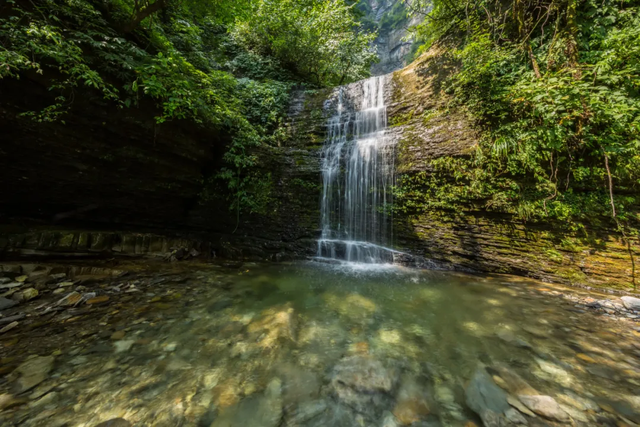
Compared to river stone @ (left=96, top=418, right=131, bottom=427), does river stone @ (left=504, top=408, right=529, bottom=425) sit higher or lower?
lower

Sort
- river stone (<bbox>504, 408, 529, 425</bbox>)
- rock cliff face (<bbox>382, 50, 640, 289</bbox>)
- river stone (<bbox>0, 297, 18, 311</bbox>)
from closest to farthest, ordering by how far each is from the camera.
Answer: river stone (<bbox>504, 408, 529, 425</bbox>) → river stone (<bbox>0, 297, 18, 311</bbox>) → rock cliff face (<bbox>382, 50, 640, 289</bbox>)

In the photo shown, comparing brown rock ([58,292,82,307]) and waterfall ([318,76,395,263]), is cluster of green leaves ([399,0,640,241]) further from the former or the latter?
brown rock ([58,292,82,307])

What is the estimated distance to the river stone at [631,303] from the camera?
2877mm

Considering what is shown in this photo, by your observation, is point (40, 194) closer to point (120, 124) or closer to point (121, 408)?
point (120, 124)

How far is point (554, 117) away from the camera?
362 centimetres

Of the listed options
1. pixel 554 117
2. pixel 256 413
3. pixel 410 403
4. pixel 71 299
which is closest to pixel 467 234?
pixel 554 117

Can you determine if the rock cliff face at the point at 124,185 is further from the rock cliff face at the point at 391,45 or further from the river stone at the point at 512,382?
the rock cliff face at the point at 391,45

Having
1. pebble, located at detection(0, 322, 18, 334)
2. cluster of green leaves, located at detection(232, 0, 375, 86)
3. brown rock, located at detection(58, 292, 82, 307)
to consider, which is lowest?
pebble, located at detection(0, 322, 18, 334)

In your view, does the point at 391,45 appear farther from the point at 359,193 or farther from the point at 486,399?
the point at 486,399

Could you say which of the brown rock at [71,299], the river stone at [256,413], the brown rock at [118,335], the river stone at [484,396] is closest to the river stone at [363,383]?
the river stone at [256,413]

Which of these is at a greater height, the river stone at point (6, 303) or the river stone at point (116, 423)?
the river stone at point (6, 303)

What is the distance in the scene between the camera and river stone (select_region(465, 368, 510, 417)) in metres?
1.50

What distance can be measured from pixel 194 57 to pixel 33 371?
7.52 metres

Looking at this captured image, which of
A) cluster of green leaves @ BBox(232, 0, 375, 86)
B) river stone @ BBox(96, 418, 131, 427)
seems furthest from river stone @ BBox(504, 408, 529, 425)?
cluster of green leaves @ BBox(232, 0, 375, 86)
